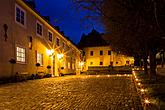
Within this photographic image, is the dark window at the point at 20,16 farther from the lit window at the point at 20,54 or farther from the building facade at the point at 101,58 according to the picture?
the building facade at the point at 101,58

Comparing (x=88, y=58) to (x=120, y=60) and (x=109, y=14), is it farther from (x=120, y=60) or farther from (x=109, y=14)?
(x=109, y=14)

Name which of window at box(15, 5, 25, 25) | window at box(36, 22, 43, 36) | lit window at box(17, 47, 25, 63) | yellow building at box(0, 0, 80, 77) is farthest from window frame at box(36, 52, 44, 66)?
window at box(15, 5, 25, 25)

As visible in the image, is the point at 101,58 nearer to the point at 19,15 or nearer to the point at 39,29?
the point at 39,29

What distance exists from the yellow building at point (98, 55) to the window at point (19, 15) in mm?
55341

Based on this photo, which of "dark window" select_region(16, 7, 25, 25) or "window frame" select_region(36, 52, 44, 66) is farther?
"window frame" select_region(36, 52, 44, 66)

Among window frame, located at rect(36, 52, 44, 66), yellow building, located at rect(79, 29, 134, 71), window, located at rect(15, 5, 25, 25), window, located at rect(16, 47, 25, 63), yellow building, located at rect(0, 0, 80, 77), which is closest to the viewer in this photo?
yellow building, located at rect(0, 0, 80, 77)

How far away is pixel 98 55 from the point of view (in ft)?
263

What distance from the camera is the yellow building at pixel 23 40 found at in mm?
19141

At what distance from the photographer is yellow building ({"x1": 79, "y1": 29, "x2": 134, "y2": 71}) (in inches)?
3098

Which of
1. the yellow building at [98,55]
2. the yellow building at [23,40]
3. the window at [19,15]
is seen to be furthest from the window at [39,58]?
the yellow building at [98,55]

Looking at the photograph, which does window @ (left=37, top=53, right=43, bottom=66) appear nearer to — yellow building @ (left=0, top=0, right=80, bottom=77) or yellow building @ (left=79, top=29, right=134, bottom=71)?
yellow building @ (left=0, top=0, right=80, bottom=77)

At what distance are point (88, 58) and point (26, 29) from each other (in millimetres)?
57775

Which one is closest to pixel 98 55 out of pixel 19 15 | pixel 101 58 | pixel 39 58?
pixel 101 58

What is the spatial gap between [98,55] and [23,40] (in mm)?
58125
